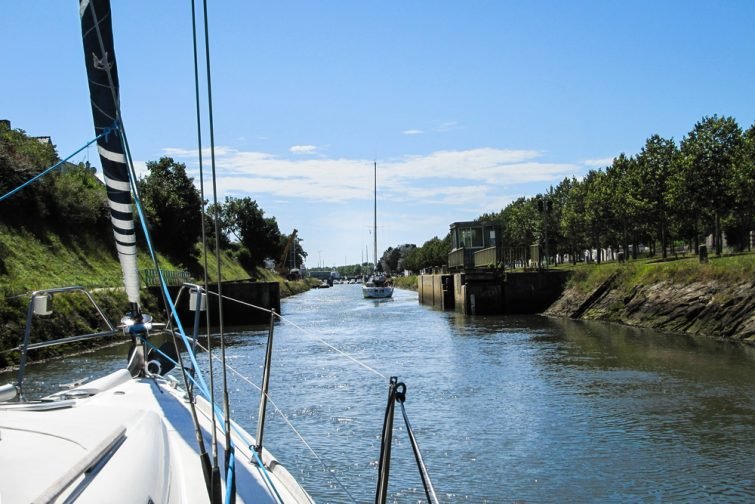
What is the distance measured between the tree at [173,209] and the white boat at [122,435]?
48.3m

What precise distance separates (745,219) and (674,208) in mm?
3695

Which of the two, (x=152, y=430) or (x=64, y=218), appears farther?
(x=64, y=218)

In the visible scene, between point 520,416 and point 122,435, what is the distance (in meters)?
9.69

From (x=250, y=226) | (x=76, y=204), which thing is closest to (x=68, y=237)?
(x=76, y=204)

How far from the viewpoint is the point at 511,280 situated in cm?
4259

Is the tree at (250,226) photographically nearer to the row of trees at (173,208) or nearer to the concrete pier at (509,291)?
the row of trees at (173,208)

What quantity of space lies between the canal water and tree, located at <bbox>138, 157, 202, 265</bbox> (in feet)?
112

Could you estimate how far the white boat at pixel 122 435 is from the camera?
3666 millimetres

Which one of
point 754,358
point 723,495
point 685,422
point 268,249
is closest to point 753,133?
point 754,358

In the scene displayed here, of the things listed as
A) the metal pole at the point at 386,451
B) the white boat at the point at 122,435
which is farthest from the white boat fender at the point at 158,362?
the metal pole at the point at 386,451

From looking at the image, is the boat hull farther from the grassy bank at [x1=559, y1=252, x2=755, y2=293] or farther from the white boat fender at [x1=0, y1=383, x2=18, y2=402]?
the white boat fender at [x1=0, y1=383, x2=18, y2=402]

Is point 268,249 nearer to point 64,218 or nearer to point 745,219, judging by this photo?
point 64,218

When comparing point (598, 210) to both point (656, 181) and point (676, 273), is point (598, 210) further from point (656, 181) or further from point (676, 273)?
point (676, 273)

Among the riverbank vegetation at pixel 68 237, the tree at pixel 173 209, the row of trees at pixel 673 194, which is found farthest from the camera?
the tree at pixel 173 209
